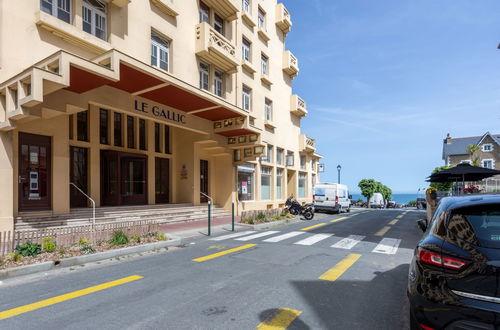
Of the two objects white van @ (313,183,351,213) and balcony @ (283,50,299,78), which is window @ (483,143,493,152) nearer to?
white van @ (313,183,351,213)

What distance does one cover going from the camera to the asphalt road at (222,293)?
13.0 ft

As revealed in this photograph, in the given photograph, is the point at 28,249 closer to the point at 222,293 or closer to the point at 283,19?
the point at 222,293

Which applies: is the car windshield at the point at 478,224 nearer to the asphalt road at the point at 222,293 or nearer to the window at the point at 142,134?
the asphalt road at the point at 222,293

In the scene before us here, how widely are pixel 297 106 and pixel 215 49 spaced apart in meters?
12.7

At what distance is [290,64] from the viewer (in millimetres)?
26281

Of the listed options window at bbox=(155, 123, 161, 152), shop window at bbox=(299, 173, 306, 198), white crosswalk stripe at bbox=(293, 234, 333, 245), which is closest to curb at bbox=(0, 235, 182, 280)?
white crosswalk stripe at bbox=(293, 234, 333, 245)

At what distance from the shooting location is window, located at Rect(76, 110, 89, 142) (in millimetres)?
13180

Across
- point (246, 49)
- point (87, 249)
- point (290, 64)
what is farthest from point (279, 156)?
point (87, 249)

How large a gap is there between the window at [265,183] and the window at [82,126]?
12.7 metres

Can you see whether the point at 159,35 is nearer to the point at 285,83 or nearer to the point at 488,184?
the point at 285,83

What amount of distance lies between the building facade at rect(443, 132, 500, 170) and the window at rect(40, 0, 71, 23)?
177ft

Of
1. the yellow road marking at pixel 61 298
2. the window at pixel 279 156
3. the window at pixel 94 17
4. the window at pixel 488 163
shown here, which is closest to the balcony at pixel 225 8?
the window at pixel 94 17

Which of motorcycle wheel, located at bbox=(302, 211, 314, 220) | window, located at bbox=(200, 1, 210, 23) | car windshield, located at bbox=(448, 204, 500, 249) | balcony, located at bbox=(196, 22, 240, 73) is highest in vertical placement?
window, located at bbox=(200, 1, 210, 23)

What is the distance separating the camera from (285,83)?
2672 cm
